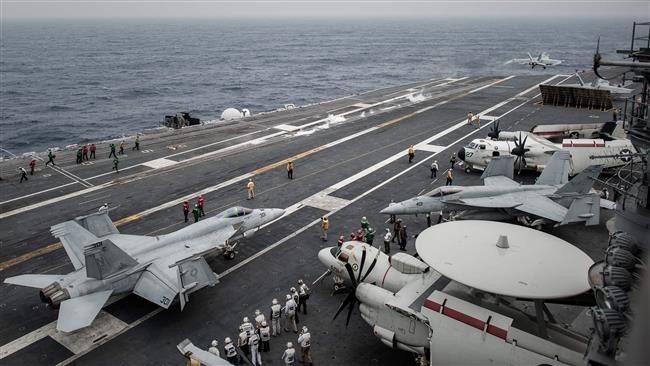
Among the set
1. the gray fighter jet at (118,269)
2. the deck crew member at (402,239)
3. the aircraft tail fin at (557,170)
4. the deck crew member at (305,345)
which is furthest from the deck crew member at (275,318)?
the aircraft tail fin at (557,170)

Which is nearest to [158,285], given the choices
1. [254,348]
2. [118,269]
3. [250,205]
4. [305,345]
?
[118,269]

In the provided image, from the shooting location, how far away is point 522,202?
29.1m

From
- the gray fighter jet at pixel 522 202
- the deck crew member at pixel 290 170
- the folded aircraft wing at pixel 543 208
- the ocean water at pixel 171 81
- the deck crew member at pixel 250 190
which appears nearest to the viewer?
the gray fighter jet at pixel 522 202

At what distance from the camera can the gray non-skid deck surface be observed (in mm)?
20344

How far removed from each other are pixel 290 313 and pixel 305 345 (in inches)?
94.6

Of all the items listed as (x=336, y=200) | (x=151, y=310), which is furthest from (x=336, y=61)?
(x=151, y=310)

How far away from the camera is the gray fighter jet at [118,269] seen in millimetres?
20219

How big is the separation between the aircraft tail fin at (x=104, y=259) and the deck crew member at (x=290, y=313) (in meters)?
7.71

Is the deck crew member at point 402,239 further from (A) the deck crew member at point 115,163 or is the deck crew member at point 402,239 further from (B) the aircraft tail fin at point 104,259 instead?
(A) the deck crew member at point 115,163

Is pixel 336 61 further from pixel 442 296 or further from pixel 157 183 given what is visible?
pixel 442 296

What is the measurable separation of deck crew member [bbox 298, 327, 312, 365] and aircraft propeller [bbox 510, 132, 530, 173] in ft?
90.9

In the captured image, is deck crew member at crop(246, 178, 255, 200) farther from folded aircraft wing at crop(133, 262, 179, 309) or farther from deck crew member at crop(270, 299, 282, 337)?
deck crew member at crop(270, 299, 282, 337)

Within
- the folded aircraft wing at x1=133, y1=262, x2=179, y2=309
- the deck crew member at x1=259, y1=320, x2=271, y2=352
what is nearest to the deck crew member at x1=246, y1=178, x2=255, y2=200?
the folded aircraft wing at x1=133, y1=262, x2=179, y2=309

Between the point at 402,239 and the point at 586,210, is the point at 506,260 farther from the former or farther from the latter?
the point at 586,210
